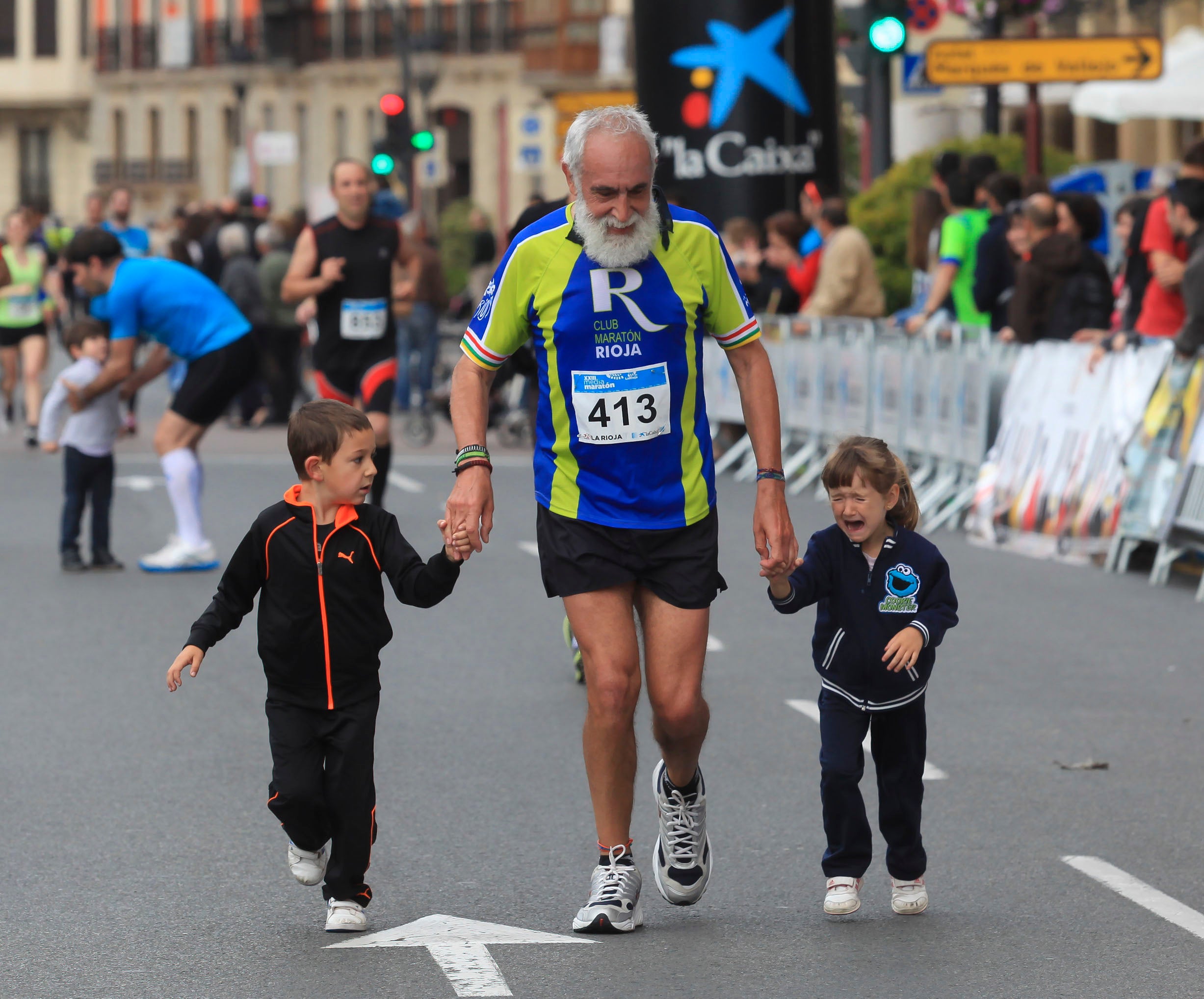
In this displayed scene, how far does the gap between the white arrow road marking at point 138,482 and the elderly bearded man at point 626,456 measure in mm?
11277

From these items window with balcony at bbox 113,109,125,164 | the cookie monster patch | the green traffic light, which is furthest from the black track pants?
window with balcony at bbox 113,109,125,164

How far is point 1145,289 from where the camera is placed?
13188 mm

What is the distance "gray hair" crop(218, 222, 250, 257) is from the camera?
23.1 metres

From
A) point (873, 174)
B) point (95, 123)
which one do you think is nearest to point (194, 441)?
point (873, 174)

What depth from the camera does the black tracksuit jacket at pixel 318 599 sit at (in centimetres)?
556

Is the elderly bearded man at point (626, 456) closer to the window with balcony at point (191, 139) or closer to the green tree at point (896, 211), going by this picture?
the green tree at point (896, 211)

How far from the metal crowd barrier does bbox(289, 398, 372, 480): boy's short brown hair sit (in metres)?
7.96

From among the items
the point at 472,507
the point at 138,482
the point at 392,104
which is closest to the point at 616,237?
the point at 472,507

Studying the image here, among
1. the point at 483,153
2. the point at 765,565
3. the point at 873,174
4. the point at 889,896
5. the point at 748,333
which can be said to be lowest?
the point at 889,896

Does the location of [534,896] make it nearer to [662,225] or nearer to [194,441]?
[662,225]

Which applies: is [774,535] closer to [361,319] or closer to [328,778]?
[328,778]

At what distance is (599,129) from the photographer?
18.1 ft

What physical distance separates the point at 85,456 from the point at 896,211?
9516 mm

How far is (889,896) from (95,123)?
271 ft
